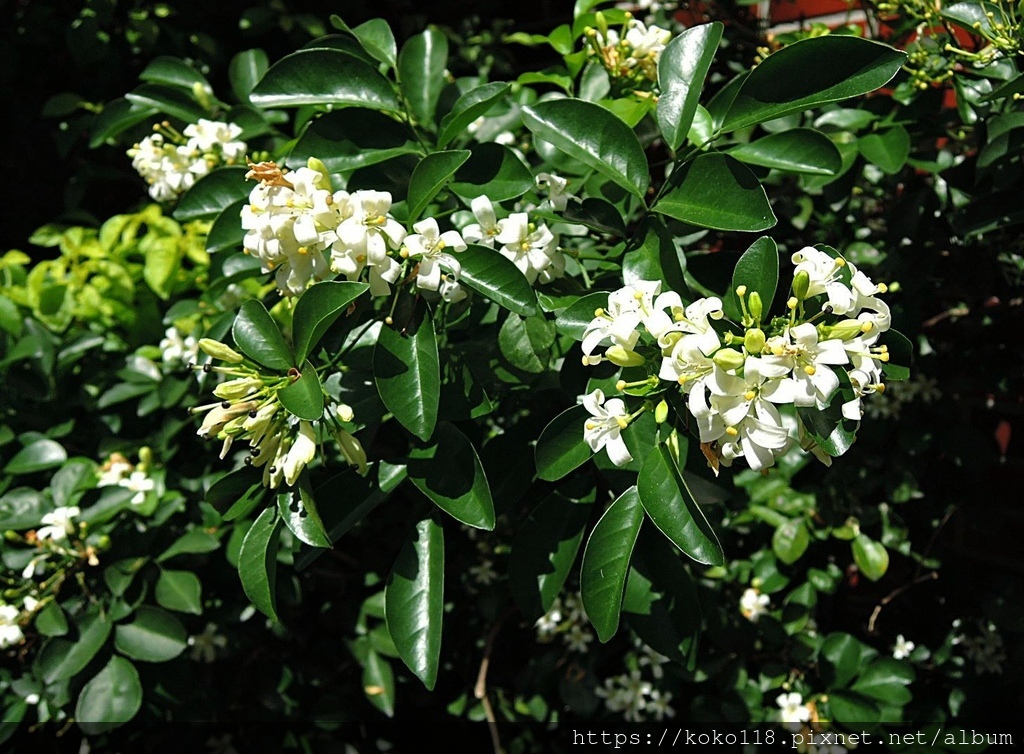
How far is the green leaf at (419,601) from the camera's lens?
86 centimetres

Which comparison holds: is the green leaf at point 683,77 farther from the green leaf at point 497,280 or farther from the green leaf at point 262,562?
the green leaf at point 262,562

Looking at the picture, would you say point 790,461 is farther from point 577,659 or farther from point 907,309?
point 577,659

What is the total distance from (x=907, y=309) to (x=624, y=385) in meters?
0.79

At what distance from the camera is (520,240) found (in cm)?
92

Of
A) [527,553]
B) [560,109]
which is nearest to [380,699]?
[527,553]

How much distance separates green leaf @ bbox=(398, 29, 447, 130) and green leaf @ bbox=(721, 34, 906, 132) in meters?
0.49

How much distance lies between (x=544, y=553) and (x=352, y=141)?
1.85ft

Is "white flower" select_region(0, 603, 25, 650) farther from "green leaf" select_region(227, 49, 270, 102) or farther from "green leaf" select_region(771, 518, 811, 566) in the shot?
"green leaf" select_region(771, 518, 811, 566)

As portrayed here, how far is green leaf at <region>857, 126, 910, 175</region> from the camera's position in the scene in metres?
1.15

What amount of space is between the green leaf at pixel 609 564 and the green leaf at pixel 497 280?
23 centimetres

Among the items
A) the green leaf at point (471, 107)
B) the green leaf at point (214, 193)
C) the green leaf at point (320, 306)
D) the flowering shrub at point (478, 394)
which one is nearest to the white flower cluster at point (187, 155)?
the flowering shrub at point (478, 394)

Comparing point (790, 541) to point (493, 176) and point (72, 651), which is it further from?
point (72, 651)

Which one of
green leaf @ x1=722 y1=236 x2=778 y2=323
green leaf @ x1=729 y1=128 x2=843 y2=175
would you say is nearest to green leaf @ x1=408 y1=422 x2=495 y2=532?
green leaf @ x1=722 y1=236 x2=778 y2=323

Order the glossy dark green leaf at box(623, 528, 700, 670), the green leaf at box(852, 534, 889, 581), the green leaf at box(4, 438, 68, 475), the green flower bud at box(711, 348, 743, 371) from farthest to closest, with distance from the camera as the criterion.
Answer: the green leaf at box(852, 534, 889, 581) < the green leaf at box(4, 438, 68, 475) < the glossy dark green leaf at box(623, 528, 700, 670) < the green flower bud at box(711, 348, 743, 371)
